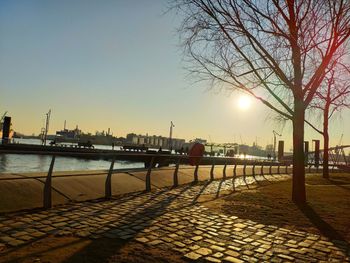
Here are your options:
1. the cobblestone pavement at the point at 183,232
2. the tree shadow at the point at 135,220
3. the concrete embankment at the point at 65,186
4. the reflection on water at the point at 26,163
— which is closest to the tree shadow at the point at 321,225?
the cobblestone pavement at the point at 183,232

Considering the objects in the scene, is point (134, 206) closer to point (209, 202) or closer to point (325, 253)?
point (209, 202)

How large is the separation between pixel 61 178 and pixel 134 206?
2108mm

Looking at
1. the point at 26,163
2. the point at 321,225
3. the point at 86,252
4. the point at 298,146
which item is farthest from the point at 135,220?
the point at 298,146

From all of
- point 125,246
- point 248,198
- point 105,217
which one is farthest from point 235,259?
point 248,198

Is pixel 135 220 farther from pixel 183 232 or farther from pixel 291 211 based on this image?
pixel 291 211

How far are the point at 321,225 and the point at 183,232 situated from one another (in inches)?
132

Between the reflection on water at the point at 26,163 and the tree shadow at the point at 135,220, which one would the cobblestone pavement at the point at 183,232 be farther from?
the reflection on water at the point at 26,163

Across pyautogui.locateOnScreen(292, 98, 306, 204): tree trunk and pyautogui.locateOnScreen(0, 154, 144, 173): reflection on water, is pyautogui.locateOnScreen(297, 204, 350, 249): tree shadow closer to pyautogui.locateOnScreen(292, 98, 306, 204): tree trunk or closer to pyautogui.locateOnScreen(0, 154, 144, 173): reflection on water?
pyautogui.locateOnScreen(292, 98, 306, 204): tree trunk

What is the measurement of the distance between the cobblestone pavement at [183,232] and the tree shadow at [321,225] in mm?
259

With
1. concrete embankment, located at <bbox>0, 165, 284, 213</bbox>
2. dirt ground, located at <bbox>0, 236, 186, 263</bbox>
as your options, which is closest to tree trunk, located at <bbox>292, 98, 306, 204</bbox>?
concrete embankment, located at <bbox>0, 165, 284, 213</bbox>

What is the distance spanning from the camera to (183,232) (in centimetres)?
740

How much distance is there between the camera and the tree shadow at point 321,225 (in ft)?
25.8

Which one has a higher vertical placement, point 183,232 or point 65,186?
point 65,186

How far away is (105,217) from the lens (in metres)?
8.22
